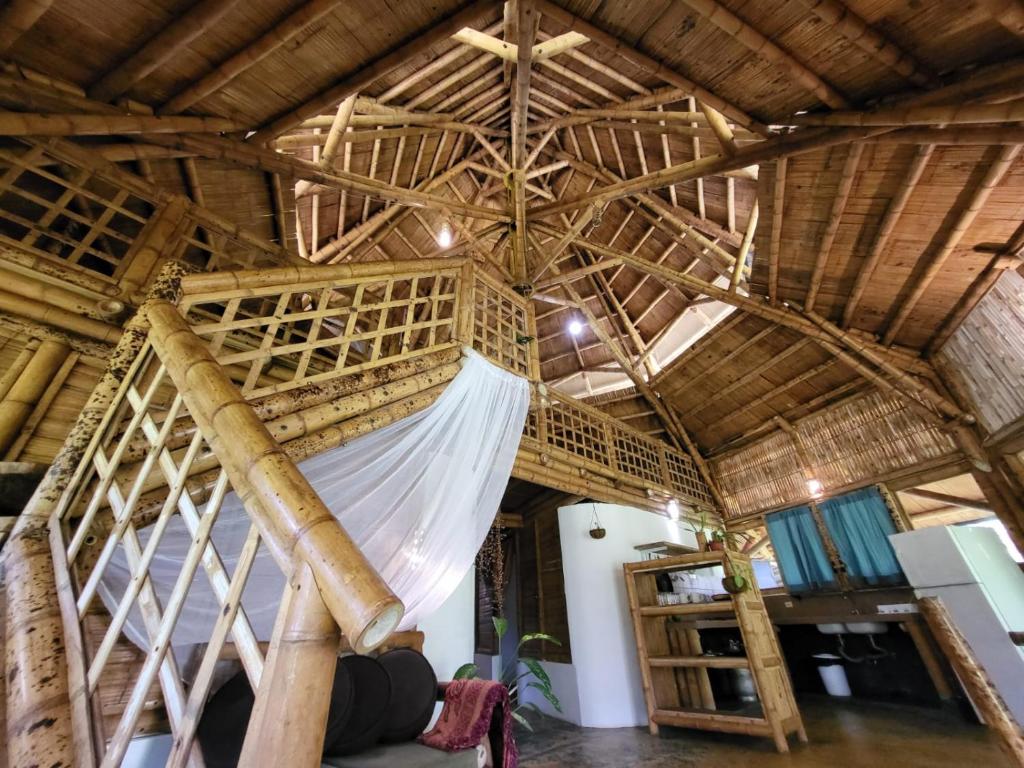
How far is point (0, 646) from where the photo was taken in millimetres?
1055

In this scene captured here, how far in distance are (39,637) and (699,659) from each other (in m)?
4.26

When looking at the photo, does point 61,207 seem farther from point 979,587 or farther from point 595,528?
point 979,587

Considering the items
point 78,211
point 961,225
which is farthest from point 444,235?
point 961,225

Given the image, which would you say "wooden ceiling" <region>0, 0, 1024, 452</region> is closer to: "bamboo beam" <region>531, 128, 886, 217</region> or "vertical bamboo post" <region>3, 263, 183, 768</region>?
"bamboo beam" <region>531, 128, 886, 217</region>

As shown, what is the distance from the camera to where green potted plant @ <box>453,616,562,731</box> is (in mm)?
3916

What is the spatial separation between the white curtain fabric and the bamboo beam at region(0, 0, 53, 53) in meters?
2.32

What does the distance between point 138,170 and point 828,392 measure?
795 cm

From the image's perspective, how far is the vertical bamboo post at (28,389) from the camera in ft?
6.64

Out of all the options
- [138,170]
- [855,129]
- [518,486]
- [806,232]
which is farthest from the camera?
[518,486]

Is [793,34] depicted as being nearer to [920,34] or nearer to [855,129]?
[920,34]

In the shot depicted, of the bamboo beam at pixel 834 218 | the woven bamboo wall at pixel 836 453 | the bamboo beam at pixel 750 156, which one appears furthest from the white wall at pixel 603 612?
the bamboo beam at pixel 750 156

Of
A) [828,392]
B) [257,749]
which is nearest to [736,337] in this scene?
[828,392]

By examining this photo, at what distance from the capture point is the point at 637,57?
256 centimetres

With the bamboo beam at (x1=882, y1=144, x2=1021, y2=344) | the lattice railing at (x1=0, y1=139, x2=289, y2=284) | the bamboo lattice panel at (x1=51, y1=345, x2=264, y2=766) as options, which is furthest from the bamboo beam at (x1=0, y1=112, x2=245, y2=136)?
the bamboo beam at (x1=882, y1=144, x2=1021, y2=344)
